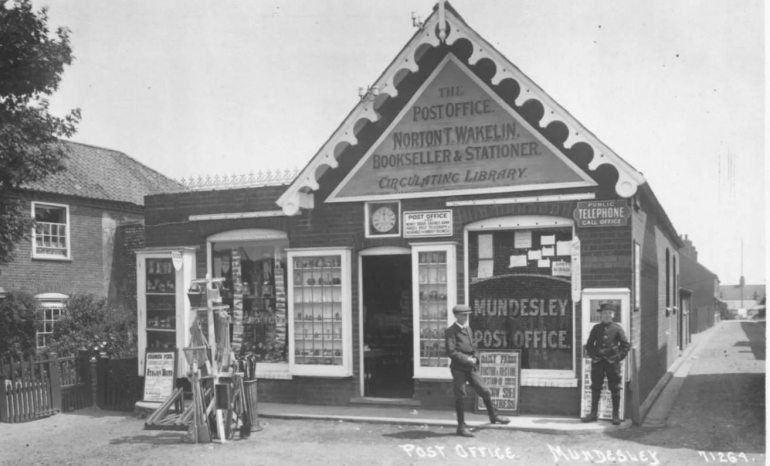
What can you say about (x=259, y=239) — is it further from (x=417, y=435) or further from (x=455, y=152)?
(x=417, y=435)

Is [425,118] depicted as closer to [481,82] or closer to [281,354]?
[481,82]

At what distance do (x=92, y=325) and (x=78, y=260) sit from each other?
3.73 metres

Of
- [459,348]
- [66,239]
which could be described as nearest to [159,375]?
[459,348]

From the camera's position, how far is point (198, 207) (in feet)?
45.3

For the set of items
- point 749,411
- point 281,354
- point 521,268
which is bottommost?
point 749,411

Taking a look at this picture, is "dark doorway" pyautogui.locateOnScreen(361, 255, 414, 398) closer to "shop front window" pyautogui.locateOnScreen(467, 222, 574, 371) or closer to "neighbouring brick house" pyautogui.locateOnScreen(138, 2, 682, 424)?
"neighbouring brick house" pyautogui.locateOnScreen(138, 2, 682, 424)

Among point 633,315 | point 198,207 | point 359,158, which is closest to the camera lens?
point 633,315

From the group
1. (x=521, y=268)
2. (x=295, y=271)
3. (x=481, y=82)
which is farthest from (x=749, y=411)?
(x=295, y=271)

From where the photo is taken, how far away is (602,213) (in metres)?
11.1

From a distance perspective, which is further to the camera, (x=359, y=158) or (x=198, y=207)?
(x=198, y=207)

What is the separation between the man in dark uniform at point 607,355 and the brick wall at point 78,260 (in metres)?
19.2

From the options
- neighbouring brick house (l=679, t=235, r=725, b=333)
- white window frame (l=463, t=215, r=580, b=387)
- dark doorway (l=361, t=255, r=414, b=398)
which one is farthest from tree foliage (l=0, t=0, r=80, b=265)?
neighbouring brick house (l=679, t=235, r=725, b=333)

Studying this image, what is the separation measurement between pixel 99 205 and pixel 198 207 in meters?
14.3

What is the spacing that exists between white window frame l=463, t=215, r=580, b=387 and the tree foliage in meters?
7.93
